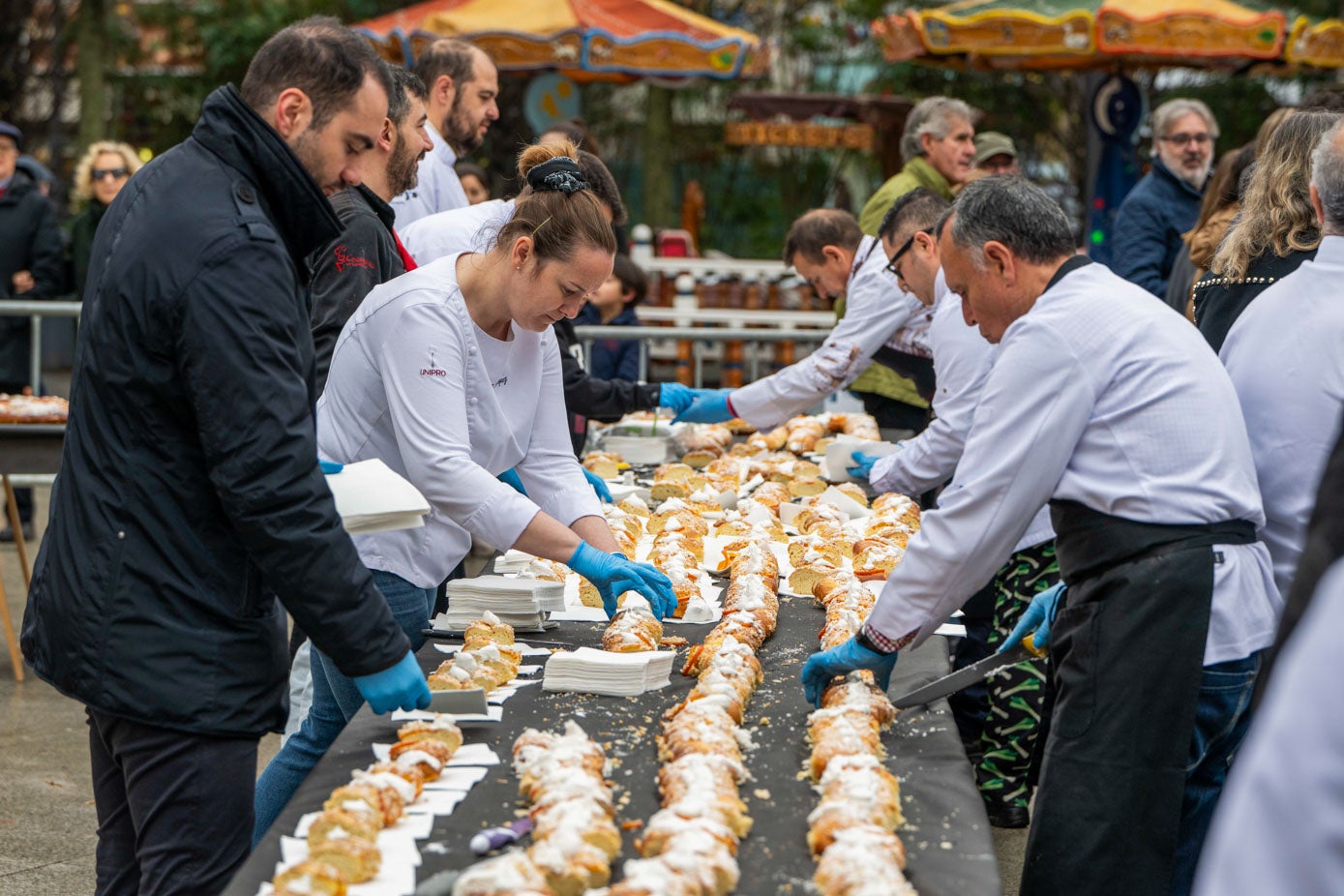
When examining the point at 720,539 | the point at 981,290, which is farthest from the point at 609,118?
the point at 981,290

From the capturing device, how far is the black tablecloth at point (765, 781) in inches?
79.0

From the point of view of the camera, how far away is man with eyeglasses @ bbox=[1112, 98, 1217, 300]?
22.7 feet

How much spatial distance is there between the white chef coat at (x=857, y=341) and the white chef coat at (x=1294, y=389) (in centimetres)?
260

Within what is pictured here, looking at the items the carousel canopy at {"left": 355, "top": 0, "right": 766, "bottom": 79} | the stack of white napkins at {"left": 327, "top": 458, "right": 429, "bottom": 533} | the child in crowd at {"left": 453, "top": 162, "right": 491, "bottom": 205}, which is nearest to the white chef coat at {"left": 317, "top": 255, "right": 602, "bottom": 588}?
the stack of white napkins at {"left": 327, "top": 458, "right": 429, "bottom": 533}

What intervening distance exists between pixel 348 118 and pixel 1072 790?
1.70 m

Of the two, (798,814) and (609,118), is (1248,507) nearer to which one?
(798,814)

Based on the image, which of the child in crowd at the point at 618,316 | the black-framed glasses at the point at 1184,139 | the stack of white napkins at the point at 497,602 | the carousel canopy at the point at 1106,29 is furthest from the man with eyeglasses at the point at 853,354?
the carousel canopy at the point at 1106,29

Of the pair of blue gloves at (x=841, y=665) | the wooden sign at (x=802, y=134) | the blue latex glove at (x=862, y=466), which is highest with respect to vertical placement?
the wooden sign at (x=802, y=134)

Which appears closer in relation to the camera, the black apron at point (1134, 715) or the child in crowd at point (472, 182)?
the black apron at point (1134, 715)

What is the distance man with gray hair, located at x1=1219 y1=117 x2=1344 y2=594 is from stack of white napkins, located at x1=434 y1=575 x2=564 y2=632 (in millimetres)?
1524

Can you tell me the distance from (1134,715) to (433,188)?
3621 mm

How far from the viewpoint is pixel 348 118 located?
7.64 ft

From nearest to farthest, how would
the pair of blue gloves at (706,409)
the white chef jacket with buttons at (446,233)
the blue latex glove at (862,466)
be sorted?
the white chef jacket with buttons at (446,233) < the blue latex glove at (862,466) < the pair of blue gloves at (706,409)

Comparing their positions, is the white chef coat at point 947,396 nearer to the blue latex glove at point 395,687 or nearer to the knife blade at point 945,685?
the knife blade at point 945,685
